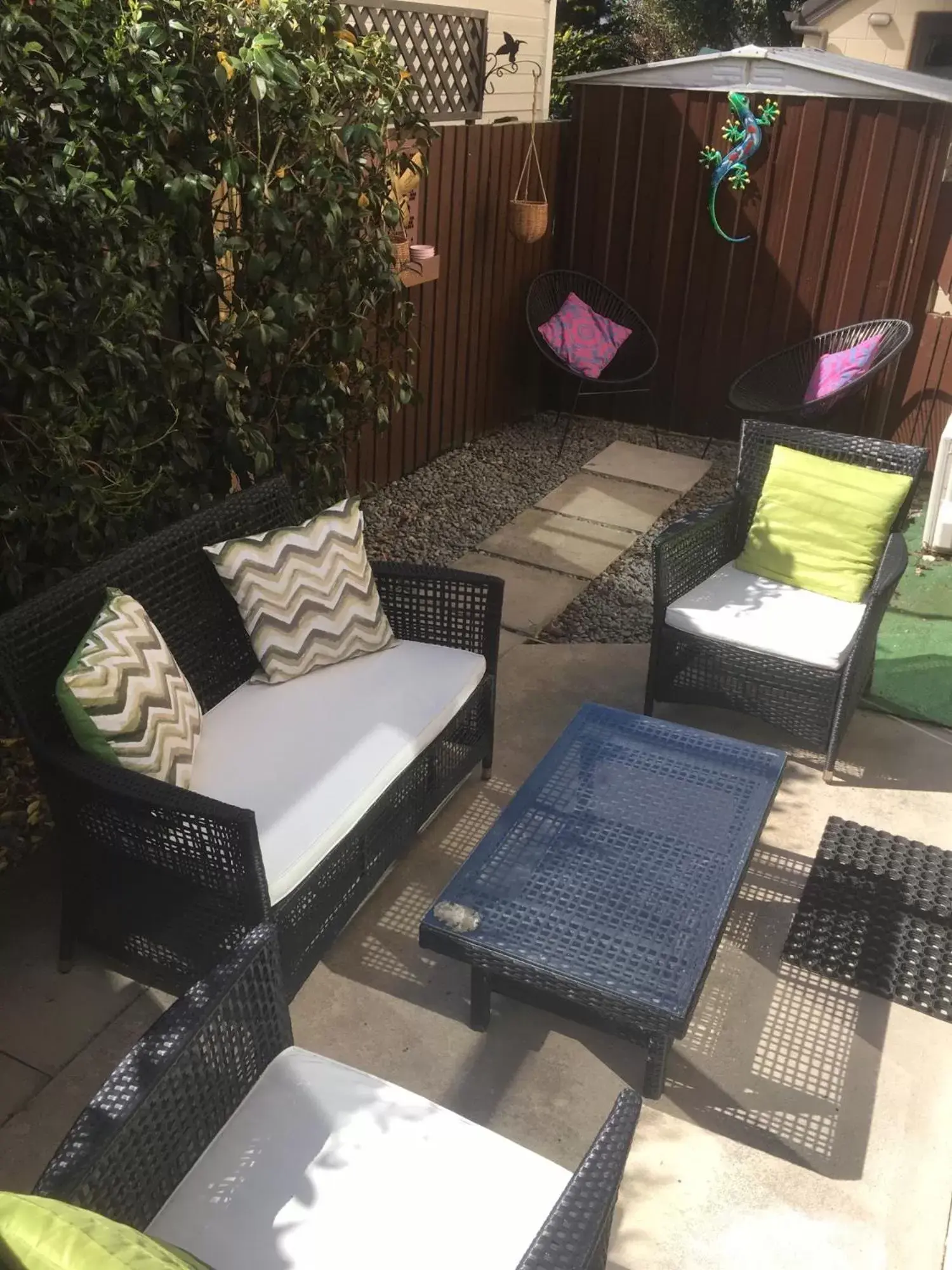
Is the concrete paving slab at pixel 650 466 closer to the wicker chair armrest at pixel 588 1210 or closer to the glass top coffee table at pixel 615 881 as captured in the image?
the glass top coffee table at pixel 615 881

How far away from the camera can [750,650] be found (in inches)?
132

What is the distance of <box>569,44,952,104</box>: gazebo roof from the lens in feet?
18.8

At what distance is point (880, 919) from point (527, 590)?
2216 mm

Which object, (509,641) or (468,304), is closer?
(509,641)

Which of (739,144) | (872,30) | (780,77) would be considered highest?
(872,30)

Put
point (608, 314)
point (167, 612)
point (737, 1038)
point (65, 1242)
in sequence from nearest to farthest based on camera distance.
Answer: point (65, 1242), point (737, 1038), point (167, 612), point (608, 314)

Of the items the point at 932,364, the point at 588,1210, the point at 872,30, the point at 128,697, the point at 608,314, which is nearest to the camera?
the point at 588,1210

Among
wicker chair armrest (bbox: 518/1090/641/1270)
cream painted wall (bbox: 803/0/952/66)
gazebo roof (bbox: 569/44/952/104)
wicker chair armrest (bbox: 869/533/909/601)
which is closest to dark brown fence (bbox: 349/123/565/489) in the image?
gazebo roof (bbox: 569/44/952/104)

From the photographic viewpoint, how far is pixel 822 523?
3.63 metres

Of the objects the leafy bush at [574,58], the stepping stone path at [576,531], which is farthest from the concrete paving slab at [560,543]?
the leafy bush at [574,58]

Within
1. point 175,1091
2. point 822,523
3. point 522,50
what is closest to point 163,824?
point 175,1091

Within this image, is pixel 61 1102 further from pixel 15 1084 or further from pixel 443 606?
pixel 443 606

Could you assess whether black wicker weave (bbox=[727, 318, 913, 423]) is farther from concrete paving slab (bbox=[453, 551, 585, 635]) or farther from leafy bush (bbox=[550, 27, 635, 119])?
leafy bush (bbox=[550, 27, 635, 119])

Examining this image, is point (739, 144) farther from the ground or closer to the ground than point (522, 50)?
closer to the ground
